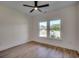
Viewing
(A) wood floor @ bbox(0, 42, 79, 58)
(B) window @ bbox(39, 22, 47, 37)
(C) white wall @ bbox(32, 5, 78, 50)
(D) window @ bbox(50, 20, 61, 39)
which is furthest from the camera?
(B) window @ bbox(39, 22, 47, 37)

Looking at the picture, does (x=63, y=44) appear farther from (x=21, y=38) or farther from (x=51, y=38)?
(x=21, y=38)

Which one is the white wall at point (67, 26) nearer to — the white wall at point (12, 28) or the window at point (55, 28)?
the window at point (55, 28)

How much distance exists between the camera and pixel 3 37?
3660mm

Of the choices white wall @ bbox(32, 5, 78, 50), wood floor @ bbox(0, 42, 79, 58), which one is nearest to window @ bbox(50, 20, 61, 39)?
white wall @ bbox(32, 5, 78, 50)

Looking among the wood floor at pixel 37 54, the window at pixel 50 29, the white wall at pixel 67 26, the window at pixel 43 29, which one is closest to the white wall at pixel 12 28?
the wood floor at pixel 37 54

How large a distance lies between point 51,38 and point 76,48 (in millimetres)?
1634

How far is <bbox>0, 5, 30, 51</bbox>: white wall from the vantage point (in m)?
3.64

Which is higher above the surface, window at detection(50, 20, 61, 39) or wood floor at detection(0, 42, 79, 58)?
window at detection(50, 20, 61, 39)

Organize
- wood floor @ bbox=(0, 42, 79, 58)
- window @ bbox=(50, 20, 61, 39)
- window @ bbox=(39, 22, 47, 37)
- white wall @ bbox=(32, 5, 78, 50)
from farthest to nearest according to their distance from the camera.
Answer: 1. window @ bbox=(39, 22, 47, 37)
2. window @ bbox=(50, 20, 61, 39)
3. white wall @ bbox=(32, 5, 78, 50)
4. wood floor @ bbox=(0, 42, 79, 58)

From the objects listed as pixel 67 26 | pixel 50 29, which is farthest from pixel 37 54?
pixel 67 26

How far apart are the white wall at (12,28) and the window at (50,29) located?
135 centimetres

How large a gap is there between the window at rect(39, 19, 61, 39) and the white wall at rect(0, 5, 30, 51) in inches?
53.0

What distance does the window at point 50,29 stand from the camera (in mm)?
4259

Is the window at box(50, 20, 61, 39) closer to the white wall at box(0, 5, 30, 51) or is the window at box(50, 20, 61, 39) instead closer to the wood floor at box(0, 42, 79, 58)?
the wood floor at box(0, 42, 79, 58)
